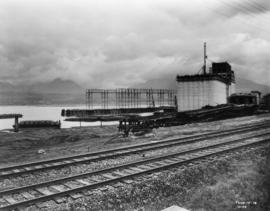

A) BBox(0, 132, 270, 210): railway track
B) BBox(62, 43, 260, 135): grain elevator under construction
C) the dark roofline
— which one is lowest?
BBox(0, 132, 270, 210): railway track

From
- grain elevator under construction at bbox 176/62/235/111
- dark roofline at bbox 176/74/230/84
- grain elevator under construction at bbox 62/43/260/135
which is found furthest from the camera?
grain elevator under construction at bbox 176/62/235/111

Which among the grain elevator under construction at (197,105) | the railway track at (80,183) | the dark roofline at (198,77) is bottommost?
the railway track at (80,183)

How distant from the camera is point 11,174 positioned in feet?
28.4

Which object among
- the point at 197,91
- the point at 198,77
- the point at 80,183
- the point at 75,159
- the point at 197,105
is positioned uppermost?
the point at 198,77

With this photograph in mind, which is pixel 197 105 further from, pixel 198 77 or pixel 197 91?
pixel 198 77

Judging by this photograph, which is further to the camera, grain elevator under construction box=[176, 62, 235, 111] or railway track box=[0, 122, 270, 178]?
grain elevator under construction box=[176, 62, 235, 111]

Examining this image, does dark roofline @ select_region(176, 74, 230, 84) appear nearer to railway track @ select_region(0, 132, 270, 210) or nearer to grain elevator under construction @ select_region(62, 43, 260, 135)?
grain elevator under construction @ select_region(62, 43, 260, 135)

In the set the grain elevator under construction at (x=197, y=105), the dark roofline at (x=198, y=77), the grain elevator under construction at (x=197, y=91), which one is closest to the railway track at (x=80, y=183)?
the grain elevator under construction at (x=197, y=105)

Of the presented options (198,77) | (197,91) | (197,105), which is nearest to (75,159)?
(197,105)

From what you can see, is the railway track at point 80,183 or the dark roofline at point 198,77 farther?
the dark roofline at point 198,77

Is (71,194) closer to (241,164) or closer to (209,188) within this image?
(209,188)

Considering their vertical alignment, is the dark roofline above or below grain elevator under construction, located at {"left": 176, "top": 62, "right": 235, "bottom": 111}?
above

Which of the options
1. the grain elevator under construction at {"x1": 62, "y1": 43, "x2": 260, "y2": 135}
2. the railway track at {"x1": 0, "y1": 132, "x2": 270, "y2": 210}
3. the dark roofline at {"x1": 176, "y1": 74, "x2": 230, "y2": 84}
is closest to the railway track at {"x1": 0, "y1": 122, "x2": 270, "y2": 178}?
the railway track at {"x1": 0, "y1": 132, "x2": 270, "y2": 210}

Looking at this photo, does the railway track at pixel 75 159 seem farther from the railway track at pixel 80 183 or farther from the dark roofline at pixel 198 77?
the dark roofline at pixel 198 77
